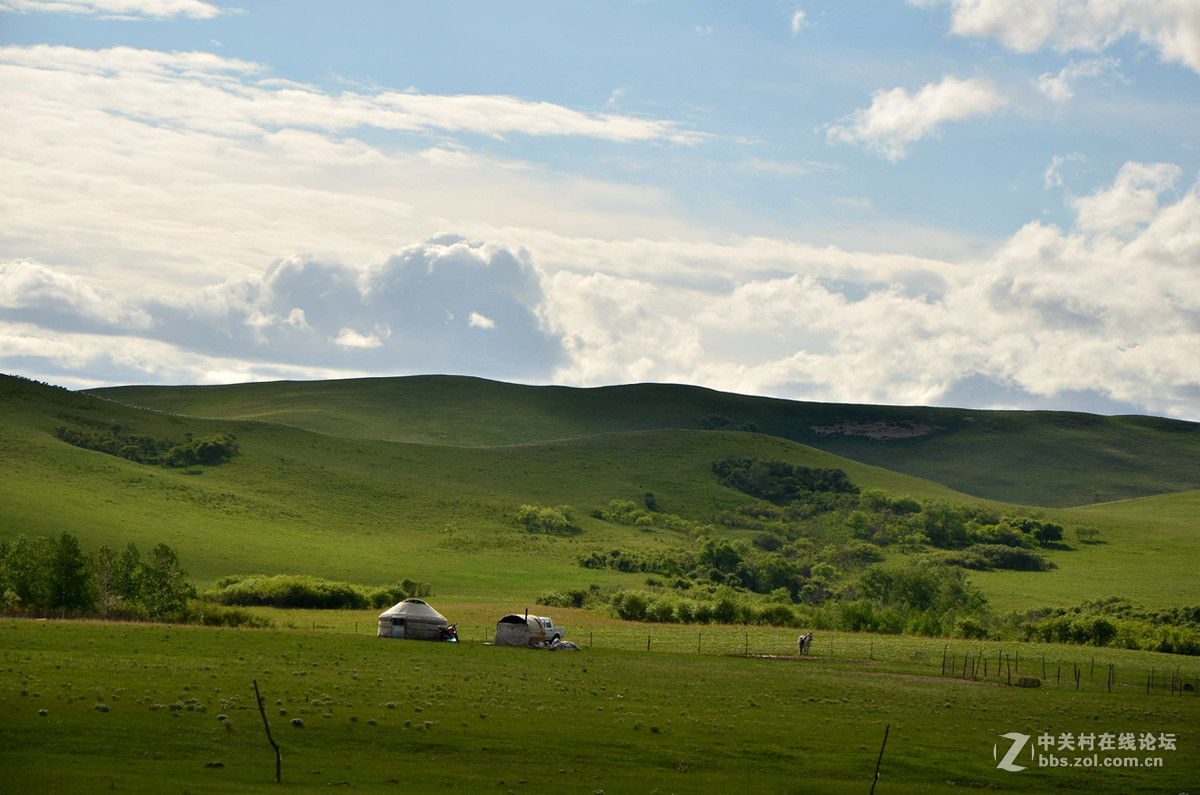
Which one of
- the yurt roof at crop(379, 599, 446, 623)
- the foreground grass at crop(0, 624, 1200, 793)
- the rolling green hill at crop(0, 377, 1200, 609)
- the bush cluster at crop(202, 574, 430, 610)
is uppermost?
the rolling green hill at crop(0, 377, 1200, 609)

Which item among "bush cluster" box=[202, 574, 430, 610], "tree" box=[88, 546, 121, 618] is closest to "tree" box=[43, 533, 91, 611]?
"tree" box=[88, 546, 121, 618]

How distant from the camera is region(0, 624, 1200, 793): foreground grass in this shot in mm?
24688

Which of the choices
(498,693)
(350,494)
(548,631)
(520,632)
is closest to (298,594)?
(520,632)

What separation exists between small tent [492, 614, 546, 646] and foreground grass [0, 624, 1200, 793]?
5.49 meters

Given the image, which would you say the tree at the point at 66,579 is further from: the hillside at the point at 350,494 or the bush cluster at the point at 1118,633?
the bush cluster at the point at 1118,633

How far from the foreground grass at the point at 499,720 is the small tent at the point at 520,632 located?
18.0 feet

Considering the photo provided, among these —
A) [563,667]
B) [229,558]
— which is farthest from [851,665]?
[229,558]

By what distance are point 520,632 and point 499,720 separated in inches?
1049

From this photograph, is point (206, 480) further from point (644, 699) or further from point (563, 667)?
point (644, 699)

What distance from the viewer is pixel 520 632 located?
5831cm

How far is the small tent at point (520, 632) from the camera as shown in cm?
5809

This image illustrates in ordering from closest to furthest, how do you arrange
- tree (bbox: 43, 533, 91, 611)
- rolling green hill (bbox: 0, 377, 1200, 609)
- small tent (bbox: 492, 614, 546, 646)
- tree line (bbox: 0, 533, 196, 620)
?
small tent (bbox: 492, 614, 546, 646)
tree line (bbox: 0, 533, 196, 620)
tree (bbox: 43, 533, 91, 611)
rolling green hill (bbox: 0, 377, 1200, 609)

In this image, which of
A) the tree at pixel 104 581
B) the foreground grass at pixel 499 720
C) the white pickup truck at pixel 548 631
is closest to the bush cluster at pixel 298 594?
the tree at pixel 104 581

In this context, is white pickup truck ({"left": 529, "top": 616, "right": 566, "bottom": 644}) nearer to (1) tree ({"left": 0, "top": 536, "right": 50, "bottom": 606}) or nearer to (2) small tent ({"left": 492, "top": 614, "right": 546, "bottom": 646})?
(2) small tent ({"left": 492, "top": 614, "right": 546, "bottom": 646})
